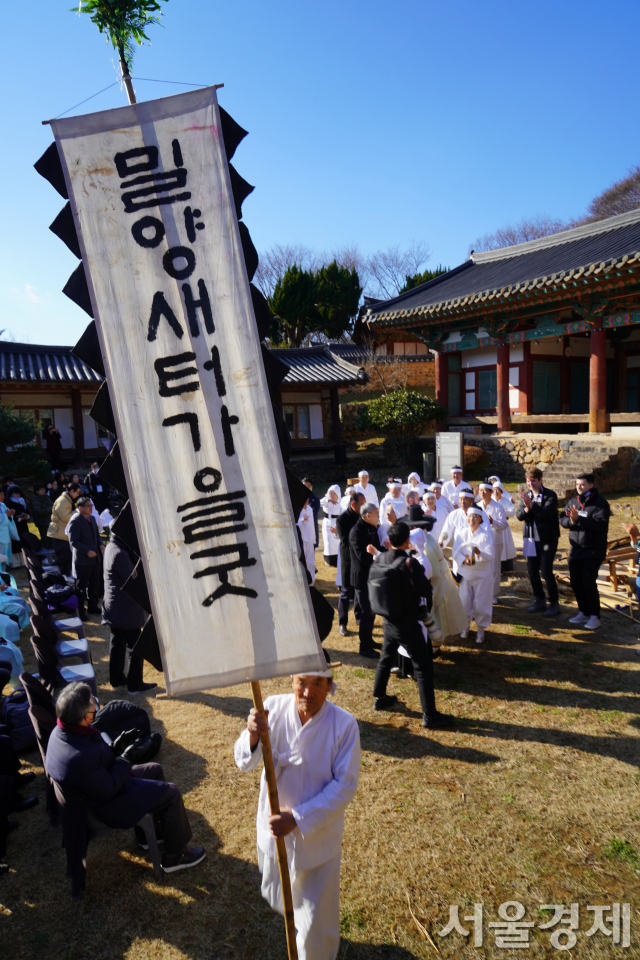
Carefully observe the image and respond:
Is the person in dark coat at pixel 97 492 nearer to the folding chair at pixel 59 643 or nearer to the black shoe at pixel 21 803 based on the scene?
the folding chair at pixel 59 643

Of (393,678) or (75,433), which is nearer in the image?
(393,678)

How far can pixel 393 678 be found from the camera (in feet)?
20.0

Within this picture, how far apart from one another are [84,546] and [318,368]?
16.0 m

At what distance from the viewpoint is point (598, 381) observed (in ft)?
50.9

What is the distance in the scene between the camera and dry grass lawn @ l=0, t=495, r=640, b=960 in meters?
3.10

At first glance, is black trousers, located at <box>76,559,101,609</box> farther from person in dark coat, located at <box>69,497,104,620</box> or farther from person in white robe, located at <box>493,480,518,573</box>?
person in white robe, located at <box>493,480,518,573</box>

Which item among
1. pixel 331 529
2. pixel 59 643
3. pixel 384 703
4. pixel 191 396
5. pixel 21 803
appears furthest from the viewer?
pixel 331 529

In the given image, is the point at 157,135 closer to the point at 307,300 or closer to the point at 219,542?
the point at 219,542

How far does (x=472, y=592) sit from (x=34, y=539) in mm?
9990

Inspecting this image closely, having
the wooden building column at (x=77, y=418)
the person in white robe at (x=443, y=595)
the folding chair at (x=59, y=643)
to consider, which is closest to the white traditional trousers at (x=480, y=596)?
the person in white robe at (x=443, y=595)

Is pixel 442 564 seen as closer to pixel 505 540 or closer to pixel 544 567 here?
pixel 544 567

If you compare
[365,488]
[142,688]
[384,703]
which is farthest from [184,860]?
[365,488]

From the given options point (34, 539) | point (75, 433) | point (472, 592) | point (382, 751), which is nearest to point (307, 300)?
point (75, 433)

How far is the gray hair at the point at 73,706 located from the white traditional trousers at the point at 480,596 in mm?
4737
